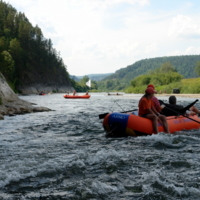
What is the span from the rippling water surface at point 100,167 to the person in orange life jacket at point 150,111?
449 mm

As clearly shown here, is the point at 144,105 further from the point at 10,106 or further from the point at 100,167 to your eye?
the point at 10,106

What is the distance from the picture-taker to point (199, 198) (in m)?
3.92

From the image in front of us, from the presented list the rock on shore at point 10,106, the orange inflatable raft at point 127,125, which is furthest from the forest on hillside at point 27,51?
the orange inflatable raft at point 127,125

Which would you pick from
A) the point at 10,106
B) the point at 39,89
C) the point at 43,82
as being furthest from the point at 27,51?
the point at 10,106

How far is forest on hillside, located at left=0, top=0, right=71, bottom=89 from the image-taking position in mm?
74312

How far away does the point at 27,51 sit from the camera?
89.7m

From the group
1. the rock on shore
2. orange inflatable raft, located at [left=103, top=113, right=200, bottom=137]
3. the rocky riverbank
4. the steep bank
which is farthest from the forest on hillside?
orange inflatable raft, located at [left=103, top=113, right=200, bottom=137]

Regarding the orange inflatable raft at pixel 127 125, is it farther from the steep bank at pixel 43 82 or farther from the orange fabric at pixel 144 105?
the steep bank at pixel 43 82

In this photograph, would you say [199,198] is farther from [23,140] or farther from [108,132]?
[23,140]

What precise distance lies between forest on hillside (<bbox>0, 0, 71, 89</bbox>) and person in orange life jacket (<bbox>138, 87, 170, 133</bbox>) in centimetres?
5688

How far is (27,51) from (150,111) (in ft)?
287

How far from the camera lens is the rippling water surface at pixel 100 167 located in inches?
163

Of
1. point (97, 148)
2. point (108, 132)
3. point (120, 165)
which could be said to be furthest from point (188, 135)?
point (120, 165)

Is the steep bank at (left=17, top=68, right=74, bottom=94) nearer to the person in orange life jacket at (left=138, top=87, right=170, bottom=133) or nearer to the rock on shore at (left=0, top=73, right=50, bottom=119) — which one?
the rock on shore at (left=0, top=73, right=50, bottom=119)
